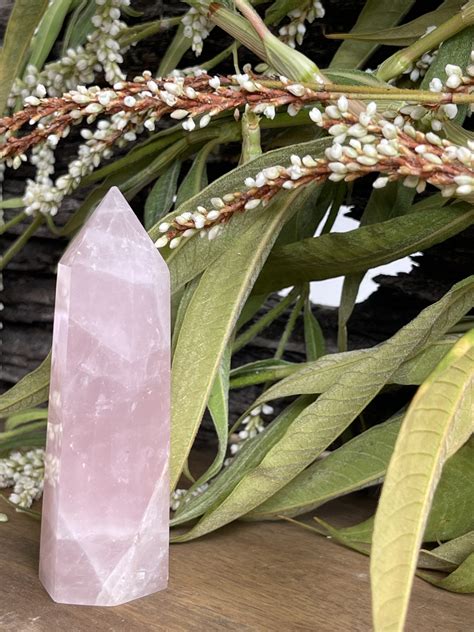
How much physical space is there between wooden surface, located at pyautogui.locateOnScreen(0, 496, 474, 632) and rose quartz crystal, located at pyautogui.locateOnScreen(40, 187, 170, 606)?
0.02m

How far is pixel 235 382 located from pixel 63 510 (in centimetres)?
21

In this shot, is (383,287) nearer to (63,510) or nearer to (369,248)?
(369,248)

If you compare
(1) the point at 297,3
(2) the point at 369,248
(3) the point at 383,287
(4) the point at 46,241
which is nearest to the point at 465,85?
(2) the point at 369,248

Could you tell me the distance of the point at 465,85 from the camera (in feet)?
1.39

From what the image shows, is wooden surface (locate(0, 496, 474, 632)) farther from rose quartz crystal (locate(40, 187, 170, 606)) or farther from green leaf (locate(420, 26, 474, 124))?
green leaf (locate(420, 26, 474, 124))

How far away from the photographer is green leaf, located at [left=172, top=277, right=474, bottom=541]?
0.50m

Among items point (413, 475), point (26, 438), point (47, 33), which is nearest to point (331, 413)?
point (413, 475)

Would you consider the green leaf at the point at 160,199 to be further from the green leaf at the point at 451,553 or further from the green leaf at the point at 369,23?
the green leaf at the point at 451,553

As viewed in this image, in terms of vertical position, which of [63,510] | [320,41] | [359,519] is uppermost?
[320,41]

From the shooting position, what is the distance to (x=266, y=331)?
2.85 feet

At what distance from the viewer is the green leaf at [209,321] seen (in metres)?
0.50

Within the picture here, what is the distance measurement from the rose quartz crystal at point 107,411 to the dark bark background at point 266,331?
35 centimetres

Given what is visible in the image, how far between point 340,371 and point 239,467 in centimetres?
9

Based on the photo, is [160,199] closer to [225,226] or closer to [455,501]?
[225,226]
